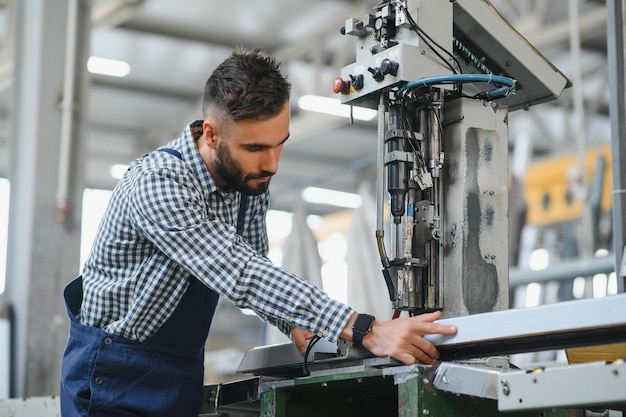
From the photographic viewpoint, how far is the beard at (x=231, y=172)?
7.30ft

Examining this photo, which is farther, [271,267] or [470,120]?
[470,120]

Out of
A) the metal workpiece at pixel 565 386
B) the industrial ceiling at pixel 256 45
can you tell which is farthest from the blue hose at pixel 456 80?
the industrial ceiling at pixel 256 45

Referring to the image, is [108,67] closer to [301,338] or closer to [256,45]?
[256,45]

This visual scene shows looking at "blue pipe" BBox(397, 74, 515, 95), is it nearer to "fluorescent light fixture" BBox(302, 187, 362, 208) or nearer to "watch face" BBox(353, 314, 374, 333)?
"watch face" BBox(353, 314, 374, 333)

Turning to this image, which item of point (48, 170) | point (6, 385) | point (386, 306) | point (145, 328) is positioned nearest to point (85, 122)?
point (48, 170)

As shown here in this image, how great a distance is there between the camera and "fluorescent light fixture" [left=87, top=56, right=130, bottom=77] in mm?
10180

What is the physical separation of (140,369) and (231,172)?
1.66ft

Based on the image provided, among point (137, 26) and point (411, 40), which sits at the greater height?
point (137, 26)

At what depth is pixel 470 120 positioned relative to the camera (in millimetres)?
2227

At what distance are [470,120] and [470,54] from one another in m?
0.28

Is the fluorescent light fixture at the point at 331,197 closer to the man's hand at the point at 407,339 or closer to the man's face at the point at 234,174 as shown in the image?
the man's face at the point at 234,174

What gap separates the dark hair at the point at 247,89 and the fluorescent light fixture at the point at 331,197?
12.6 m

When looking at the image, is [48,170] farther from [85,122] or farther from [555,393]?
[555,393]

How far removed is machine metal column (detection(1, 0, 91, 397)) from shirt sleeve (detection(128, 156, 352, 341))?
6.58 ft
